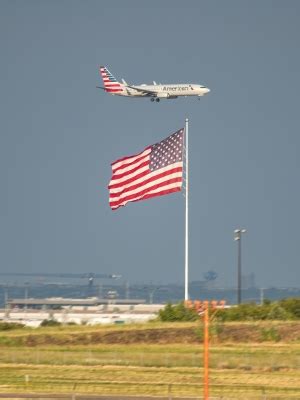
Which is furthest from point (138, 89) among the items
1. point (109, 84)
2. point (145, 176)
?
point (145, 176)

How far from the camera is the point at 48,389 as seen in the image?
69938 mm

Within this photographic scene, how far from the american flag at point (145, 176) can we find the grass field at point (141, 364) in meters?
10.4

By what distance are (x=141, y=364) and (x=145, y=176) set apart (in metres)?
22.0

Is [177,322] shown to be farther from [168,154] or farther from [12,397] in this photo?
[12,397]

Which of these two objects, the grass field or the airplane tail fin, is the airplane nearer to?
the airplane tail fin

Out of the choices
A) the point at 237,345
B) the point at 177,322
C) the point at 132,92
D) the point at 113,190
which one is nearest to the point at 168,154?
the point at 113,190

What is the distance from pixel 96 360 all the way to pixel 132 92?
116876 millimetres

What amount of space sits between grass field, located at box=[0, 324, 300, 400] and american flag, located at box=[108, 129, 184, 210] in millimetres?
10359

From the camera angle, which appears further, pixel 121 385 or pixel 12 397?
pixel 121 385

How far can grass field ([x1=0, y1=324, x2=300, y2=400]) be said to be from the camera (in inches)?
2771

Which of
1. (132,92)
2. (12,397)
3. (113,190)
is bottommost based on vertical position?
(12,397)

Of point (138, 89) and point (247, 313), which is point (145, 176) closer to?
point (247, 313)

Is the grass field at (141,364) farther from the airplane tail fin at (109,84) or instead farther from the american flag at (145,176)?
the airplane tail fin at (109,84)

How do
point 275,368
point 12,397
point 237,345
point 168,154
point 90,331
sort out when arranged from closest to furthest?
point 12,397 < point 275,368 < point 237,345 < point 90,331 < point 168,154
